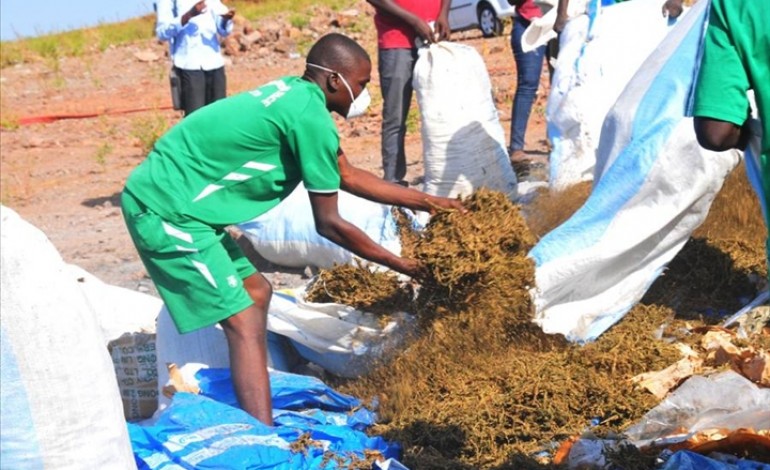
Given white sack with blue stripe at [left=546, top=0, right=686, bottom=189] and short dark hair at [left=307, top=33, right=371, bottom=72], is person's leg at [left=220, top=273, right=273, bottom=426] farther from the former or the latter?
white sack with blue stripe at [left=546, top=0, right=686, bottom=189]

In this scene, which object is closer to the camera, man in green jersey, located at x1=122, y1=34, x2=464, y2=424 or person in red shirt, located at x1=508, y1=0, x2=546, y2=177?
man in green jersey, located at x1=122, y1=34, x2=464, y2=424

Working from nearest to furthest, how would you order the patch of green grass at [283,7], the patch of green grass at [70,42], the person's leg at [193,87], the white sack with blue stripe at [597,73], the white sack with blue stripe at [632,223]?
1. the white sack with blue stripe at [632,223]
2. the white sack with blue stripe at [597,73]
3. the person's leg at [193,87]
4. the patch of green grass at [70,42]
5. the patch of green grass at [283,7]

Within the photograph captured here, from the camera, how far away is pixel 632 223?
4523 mm

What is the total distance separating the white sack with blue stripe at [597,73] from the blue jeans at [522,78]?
4.08ft

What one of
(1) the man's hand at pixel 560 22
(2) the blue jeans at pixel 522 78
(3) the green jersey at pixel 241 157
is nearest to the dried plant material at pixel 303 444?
(3) the green jersey at pixel 241 157

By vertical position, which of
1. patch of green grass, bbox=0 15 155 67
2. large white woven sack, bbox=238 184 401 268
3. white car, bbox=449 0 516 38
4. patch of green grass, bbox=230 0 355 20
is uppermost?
large white woven sack, bbox=238 184 401 268

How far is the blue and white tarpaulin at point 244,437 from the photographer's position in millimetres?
3457

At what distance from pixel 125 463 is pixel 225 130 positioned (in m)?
1.46

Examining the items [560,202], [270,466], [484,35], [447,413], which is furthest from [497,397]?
[484,35]

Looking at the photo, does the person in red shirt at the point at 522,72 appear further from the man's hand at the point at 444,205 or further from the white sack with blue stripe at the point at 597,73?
the man's hand at the point at 444,205

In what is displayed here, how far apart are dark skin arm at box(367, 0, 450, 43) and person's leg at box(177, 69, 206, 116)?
1623mm

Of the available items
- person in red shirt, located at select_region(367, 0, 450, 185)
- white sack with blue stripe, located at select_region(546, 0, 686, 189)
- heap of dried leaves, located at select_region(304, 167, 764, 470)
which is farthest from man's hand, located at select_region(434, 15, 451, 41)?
heap of dried leaves, located at select_region(304, 167, 764, 470)

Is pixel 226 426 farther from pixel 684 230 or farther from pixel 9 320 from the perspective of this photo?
pixel 684 230

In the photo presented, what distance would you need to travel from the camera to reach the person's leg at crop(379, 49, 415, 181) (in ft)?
21.4
